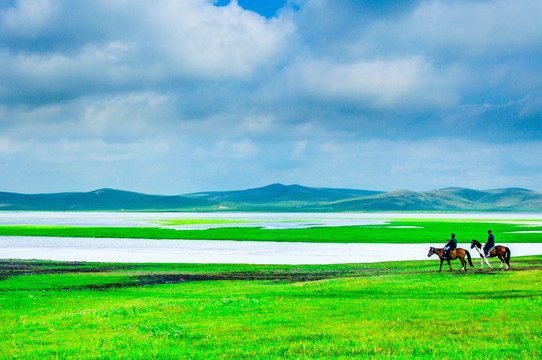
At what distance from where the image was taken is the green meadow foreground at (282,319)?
47.2 feet

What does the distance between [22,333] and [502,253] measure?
98.4ft

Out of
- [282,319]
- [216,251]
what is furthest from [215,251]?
[282,319]

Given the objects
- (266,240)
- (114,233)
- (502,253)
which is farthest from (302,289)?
(114,233)

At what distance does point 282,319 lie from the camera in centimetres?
1883

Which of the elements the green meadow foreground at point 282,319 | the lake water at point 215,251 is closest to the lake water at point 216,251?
the lake water at point 215,251

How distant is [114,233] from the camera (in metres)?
94.6

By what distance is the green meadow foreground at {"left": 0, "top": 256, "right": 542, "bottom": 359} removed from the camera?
47.2ft

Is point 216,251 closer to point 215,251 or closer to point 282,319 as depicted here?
point 215,251

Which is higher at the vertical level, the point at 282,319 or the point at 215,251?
the point at 282,319

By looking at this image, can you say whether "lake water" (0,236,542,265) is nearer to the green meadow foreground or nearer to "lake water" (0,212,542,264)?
"lake water" (0,212,542,264)

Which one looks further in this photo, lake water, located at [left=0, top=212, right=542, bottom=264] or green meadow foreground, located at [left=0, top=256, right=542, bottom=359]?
lake water, located at [left=0, top=212, right=542, bottom=264]

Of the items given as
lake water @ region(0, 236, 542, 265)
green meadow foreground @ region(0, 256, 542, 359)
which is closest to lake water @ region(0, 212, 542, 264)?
lake water @ region(0, 236, 542, 265)

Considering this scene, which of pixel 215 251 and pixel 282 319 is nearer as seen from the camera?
pixel 282 319

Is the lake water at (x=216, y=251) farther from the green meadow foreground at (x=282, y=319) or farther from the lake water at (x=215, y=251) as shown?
the green meadow foreground at (x=282, y=319)
